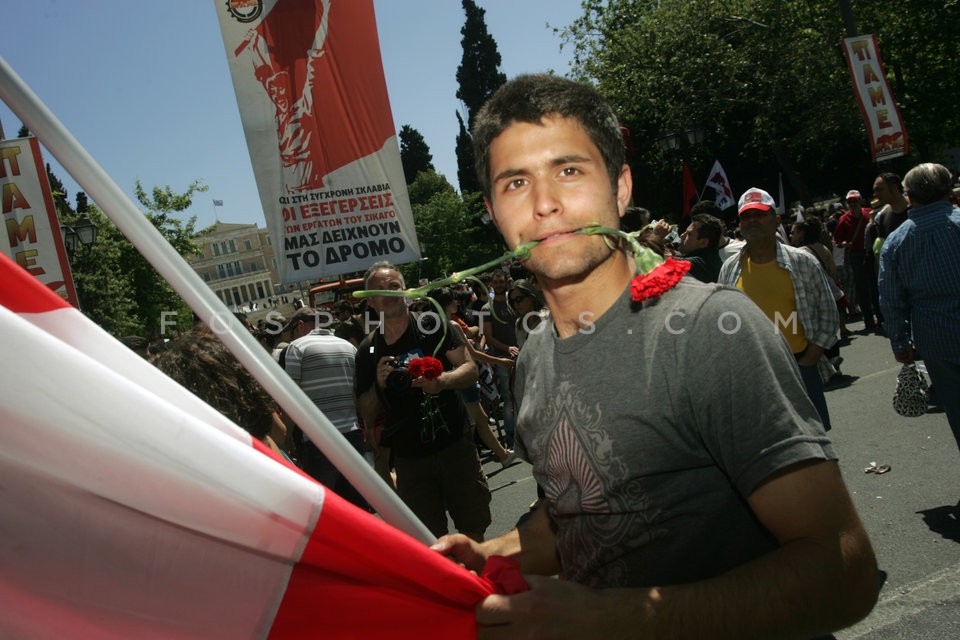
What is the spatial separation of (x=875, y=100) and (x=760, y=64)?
61.7 feet

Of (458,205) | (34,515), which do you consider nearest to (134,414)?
(34,515)

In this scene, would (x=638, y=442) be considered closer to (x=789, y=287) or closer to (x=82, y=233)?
(x=789, y=287)

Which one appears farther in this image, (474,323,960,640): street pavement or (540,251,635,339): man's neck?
(474,323,960,640): street pavement

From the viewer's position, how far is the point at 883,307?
5152 mm

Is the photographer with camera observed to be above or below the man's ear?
below

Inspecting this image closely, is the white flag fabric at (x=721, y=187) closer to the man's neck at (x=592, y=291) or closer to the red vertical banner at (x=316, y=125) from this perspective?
the red vertical banner at (x=316, y=125)

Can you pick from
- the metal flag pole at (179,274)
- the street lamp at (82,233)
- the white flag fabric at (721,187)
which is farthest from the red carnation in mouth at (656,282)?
the street lamp at (82,233)

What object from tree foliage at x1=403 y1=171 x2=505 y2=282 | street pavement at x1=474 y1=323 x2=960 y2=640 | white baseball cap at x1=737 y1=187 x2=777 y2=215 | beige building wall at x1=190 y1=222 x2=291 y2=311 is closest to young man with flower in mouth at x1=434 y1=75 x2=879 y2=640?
street pavement at x1=474 y1=323 x2=960 y2=640

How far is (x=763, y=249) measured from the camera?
5.31 metres

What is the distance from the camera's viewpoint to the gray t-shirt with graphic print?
1.35 meters

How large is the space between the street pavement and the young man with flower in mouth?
8.92ft

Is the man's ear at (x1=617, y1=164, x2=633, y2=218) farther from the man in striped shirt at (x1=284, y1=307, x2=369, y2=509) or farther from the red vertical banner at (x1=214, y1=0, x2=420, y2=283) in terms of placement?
the man in striped shirt at (x1=284, y1=307, x2=369, y2=509)

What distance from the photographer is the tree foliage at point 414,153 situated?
3514 inches

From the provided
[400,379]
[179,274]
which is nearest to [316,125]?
[400,379]
